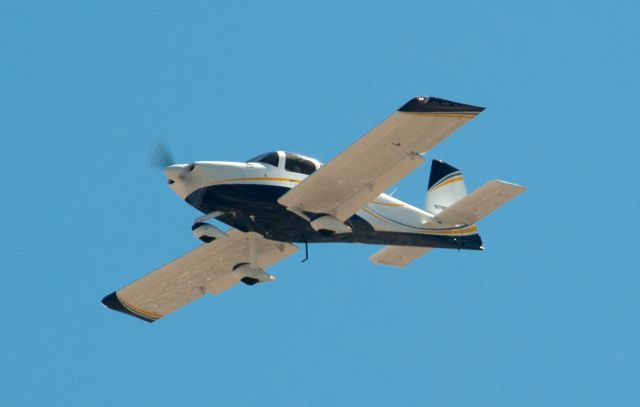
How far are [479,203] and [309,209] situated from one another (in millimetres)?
4650

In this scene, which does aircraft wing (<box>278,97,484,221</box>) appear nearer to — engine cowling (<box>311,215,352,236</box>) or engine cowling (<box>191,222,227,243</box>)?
engine cowling (<box>311,215,352,236</box>)

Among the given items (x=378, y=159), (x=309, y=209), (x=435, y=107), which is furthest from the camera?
(x=309, y=209)

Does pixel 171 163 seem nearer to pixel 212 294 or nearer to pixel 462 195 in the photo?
pixel 212 294

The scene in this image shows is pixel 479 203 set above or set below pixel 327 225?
above

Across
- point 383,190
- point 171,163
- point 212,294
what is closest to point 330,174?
point 383,190

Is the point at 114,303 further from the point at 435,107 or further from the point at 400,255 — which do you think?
the point at 435,107

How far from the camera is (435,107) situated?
28766 mm

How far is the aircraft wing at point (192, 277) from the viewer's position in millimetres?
33469

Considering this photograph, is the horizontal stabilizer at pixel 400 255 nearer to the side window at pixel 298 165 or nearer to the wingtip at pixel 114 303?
the side window at pixel 298 165

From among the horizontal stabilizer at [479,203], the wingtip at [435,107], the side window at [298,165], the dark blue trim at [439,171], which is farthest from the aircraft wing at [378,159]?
the dark blue trim at [439,171]

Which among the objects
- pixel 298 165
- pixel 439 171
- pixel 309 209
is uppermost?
pixel 439 171

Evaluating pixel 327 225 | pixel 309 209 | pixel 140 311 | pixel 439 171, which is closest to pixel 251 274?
pixel 309 209

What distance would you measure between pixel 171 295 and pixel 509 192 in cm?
877

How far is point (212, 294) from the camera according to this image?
1372 inches
